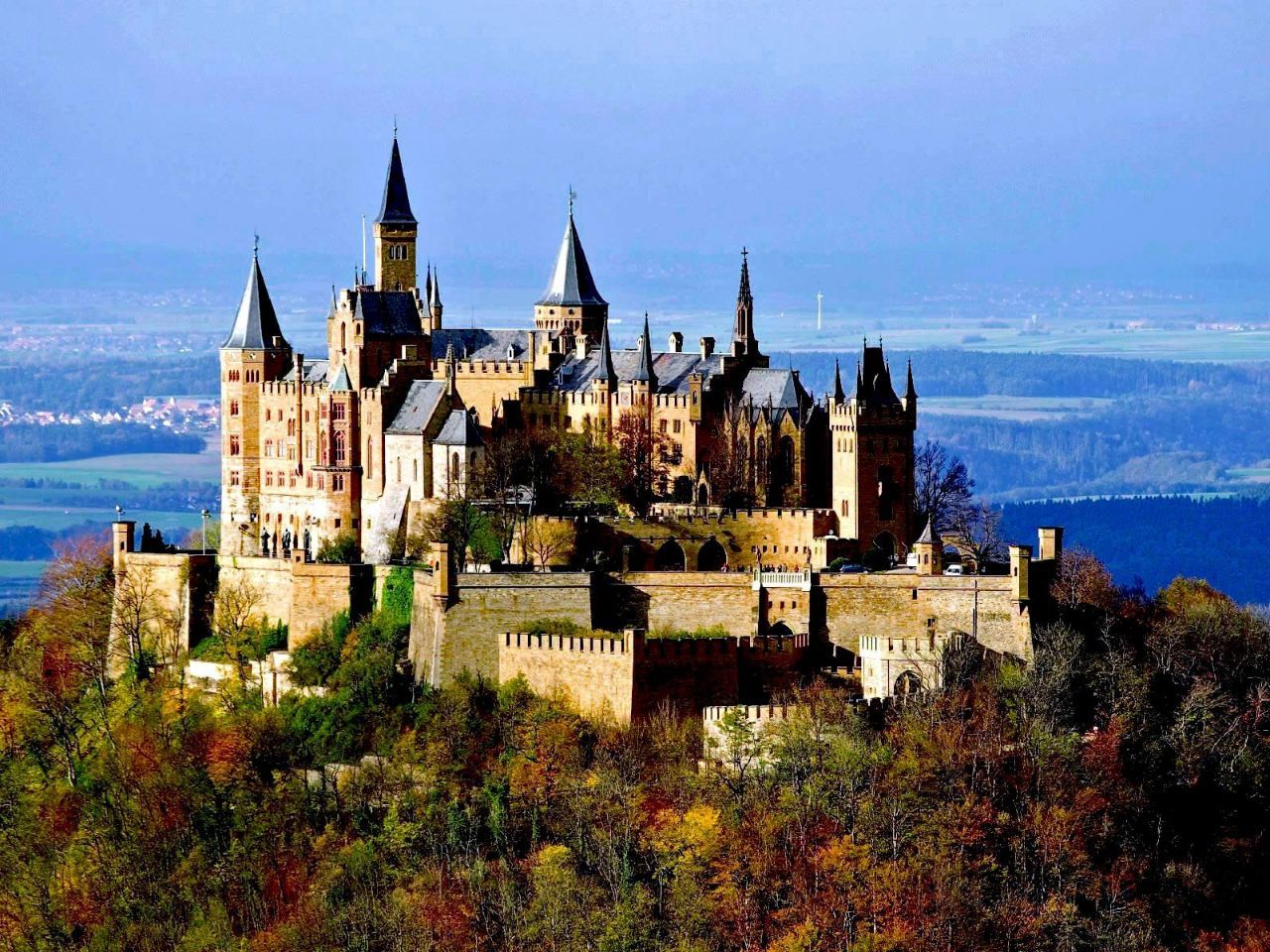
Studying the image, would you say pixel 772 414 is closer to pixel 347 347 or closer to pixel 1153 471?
pixel 347 347

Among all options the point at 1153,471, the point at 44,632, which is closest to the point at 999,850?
the point at 44,632

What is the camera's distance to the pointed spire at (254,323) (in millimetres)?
67500

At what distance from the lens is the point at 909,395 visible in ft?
200

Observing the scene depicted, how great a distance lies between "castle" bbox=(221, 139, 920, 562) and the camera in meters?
60.9

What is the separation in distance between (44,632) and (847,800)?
2205 centimetres

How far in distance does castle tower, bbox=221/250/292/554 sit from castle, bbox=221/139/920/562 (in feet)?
0.15

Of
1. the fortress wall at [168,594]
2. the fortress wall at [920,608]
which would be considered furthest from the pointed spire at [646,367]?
the fortress wall at [920,608]

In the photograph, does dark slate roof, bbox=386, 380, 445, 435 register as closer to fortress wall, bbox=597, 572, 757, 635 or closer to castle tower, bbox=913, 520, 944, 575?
fortress wall, bbox=597, 572, 757, 635

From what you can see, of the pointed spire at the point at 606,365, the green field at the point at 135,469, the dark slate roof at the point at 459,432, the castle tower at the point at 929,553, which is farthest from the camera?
the green field at the point at 135,469

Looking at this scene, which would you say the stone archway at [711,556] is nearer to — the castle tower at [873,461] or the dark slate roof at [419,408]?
the castle tower at [873,461]

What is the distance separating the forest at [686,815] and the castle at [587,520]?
97cm

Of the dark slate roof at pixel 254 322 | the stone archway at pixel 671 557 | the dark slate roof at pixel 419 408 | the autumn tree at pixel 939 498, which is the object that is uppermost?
the dark slate roof at pixel 254 322

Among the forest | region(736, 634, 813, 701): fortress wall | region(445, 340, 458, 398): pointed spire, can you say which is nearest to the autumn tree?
the forest

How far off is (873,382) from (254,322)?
49.9 ft
